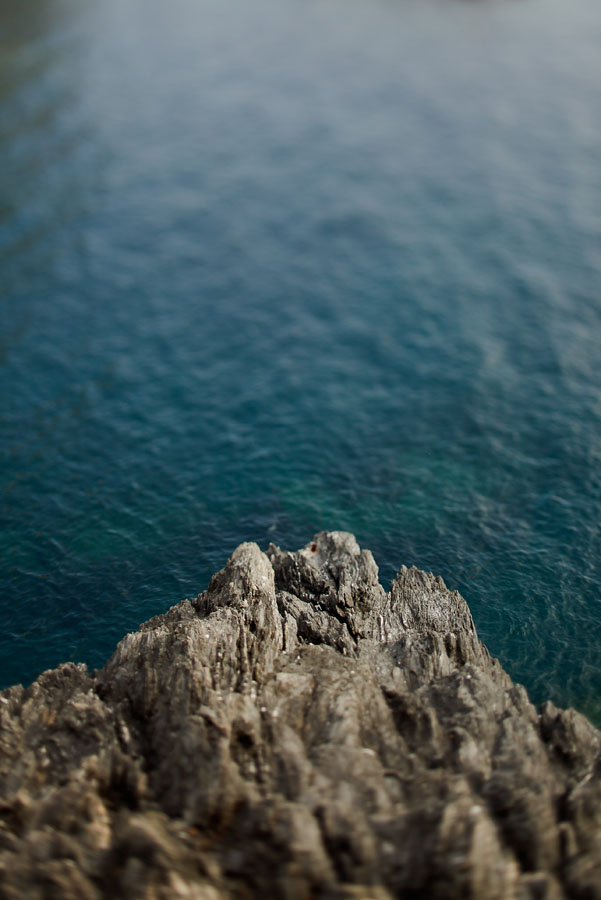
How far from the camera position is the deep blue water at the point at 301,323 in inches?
1763

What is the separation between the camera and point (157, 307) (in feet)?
225

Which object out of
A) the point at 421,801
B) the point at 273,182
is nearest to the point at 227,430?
the point at 421,801

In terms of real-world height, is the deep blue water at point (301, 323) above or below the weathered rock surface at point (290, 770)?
above

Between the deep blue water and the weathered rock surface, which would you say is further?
the deep blue water

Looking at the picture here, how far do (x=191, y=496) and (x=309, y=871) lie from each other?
31.3 metres

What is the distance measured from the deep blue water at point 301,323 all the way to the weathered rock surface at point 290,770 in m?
8.78

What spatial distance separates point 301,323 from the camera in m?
66.8

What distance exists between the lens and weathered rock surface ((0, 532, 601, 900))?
2097 centimetres

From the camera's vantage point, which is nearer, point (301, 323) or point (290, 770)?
Answer: point (290, 770)

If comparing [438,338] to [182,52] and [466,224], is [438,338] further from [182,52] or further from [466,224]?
[182,52]

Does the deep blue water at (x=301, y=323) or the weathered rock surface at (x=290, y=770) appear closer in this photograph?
the weathered rock surface at (x=290, y=770)

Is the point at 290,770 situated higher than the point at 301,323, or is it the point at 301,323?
the point at 301,323

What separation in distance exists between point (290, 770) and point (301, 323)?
47076mm

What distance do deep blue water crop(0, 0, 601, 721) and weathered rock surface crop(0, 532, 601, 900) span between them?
345 inches
